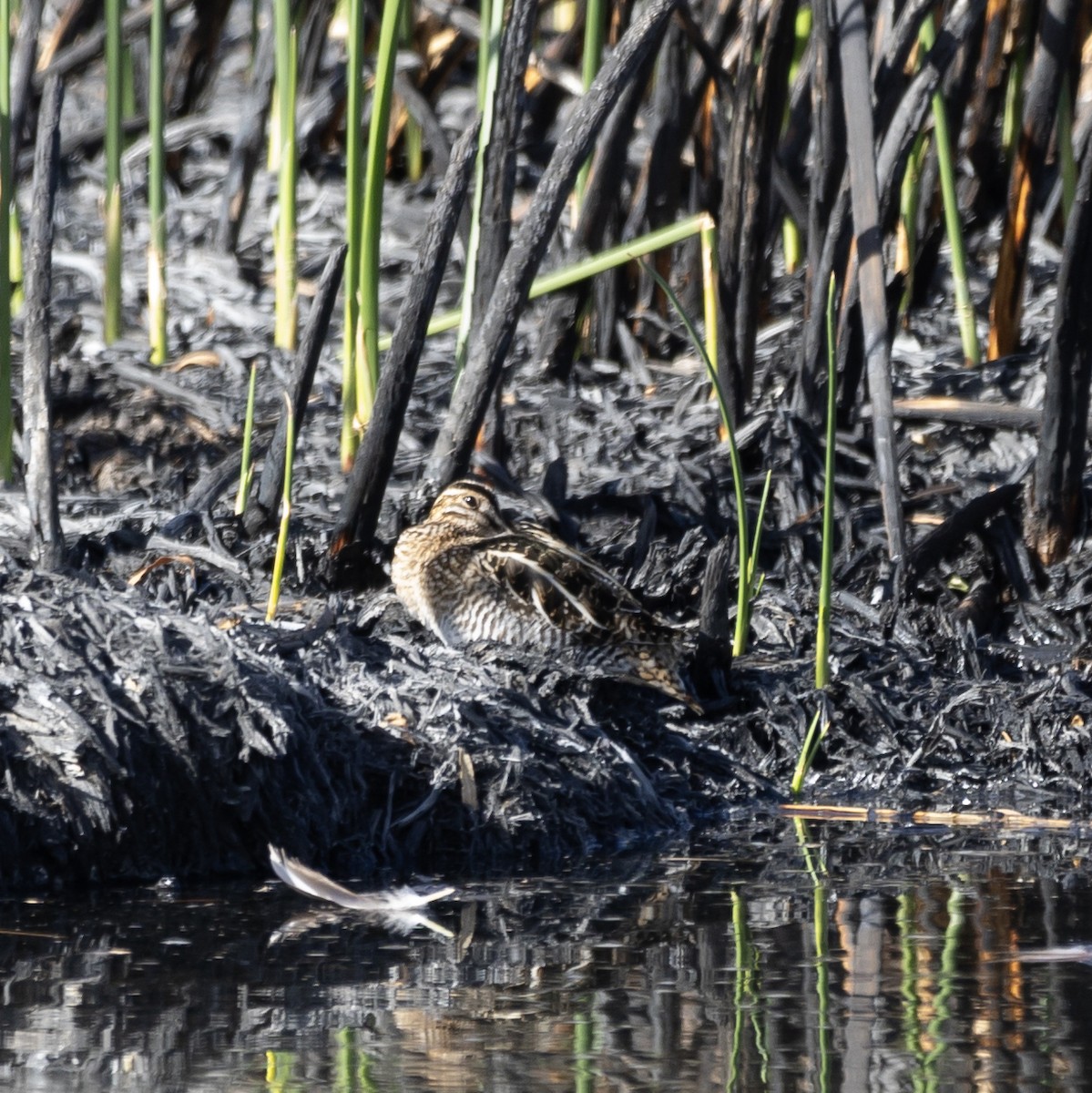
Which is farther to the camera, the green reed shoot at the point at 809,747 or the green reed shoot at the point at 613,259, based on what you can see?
the green reed shoot at the point at 613,259

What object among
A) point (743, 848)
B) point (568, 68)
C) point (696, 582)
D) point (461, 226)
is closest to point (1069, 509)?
point (696, 582)

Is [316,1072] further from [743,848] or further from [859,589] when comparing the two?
[859,589]

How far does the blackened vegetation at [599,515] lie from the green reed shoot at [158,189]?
0.15 meters

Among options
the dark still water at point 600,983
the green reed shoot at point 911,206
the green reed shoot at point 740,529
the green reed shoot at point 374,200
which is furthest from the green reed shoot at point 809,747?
the green reed shoot at point 911,206

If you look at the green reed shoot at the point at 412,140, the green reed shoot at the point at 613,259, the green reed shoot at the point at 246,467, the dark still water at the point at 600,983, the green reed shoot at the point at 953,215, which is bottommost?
the dark still water at the point at 600,983

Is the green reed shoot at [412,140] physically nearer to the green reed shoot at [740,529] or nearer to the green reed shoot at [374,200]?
the green reed shoot at [374,200]

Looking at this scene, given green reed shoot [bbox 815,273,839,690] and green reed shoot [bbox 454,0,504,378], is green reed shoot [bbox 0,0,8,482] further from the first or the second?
green reed shoot [bbox 815,273,839,690]

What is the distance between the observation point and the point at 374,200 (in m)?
4.90

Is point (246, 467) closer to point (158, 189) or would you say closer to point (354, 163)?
point (354, 163)

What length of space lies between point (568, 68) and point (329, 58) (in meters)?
2.27

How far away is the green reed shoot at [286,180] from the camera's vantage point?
5.95 m

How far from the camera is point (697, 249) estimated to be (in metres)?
6.75

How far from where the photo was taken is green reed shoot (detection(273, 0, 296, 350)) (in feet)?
19.5

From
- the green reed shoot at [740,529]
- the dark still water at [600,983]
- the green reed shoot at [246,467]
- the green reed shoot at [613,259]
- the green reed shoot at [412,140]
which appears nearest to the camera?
the dark still water at [600,983]
